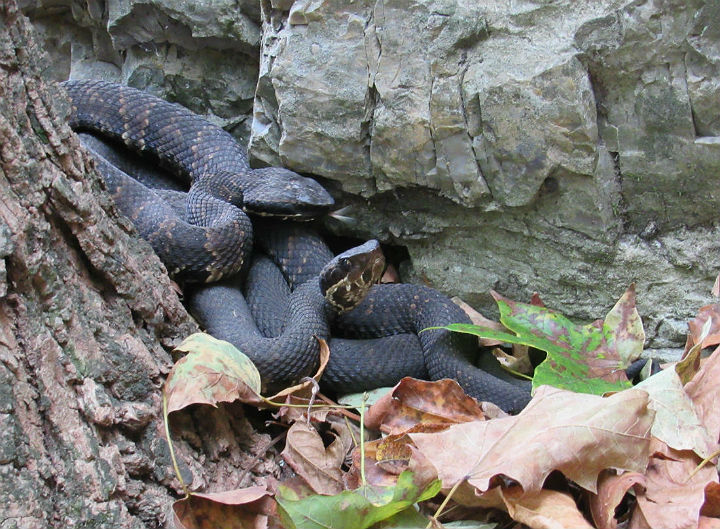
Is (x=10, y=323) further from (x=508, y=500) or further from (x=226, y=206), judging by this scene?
(x=226, y=206)

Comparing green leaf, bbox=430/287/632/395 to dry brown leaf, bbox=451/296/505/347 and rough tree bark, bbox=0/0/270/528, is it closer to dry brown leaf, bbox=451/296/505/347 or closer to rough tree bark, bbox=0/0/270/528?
dry brown leaf, bbox=451/296/505/347

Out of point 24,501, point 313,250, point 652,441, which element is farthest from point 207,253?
point 652,441

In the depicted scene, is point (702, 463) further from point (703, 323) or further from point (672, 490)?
point (703, 323)

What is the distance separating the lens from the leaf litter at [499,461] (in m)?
2.11

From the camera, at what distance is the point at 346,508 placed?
205 cm

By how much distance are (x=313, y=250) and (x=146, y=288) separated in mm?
1529

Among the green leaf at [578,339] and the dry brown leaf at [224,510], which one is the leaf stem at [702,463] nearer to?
the green leaf at [578,339]

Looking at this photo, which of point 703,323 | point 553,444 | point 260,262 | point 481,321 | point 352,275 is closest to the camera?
point 553,444

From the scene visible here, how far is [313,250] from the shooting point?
4309 millimetres

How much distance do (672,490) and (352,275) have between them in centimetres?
192

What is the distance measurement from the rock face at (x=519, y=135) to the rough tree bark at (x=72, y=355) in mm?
1465

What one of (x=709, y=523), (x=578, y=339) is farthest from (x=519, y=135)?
(x=709, y=523)

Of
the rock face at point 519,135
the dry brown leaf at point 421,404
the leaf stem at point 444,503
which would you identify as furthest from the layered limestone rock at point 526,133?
the leaf stem at point 444,503

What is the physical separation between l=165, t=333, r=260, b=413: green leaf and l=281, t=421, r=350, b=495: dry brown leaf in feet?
0.80
